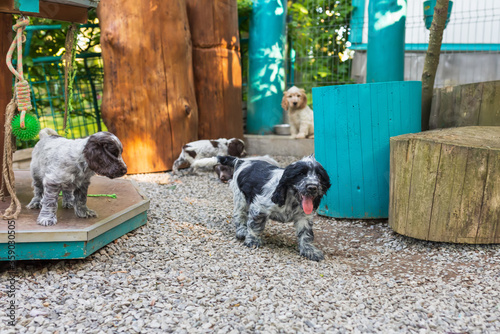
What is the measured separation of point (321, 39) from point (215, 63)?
9.14ft

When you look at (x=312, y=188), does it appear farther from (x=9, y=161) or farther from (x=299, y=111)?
(x=299, y=111)

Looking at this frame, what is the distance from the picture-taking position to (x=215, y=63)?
785 centimetres

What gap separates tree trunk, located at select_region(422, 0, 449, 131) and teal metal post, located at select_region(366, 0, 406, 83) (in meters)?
1.63

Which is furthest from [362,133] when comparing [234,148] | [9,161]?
[9,161]

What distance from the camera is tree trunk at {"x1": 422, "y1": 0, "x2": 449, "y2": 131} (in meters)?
5.41

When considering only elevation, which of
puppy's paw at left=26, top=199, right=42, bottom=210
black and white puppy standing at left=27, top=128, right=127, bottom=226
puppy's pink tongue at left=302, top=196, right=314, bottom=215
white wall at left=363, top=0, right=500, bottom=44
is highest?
white wall at left=363, top=0, right=500, bottom=44

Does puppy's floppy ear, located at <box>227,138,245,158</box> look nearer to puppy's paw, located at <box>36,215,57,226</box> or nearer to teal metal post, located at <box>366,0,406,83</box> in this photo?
teal metal post, located at <box>366,0,406,83</box>

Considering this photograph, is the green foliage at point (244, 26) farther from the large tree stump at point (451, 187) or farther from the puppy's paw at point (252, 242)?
the puppy's paw at point (252, 242)

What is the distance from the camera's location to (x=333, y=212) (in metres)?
4.96

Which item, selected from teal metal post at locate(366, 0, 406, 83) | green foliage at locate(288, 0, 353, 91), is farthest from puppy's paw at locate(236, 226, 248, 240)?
green foliage at locate(288, 0, 353, 91)

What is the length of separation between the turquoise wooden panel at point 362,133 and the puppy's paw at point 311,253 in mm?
1145

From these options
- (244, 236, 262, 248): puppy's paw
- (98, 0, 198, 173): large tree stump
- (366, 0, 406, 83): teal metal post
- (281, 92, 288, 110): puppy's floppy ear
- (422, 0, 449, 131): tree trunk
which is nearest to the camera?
(244, 236, 262, 248): puppy's paw

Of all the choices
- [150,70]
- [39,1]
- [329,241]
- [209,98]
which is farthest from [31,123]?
[209,98]

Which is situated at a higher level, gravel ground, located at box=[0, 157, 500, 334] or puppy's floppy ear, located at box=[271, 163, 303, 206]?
puppy's floppy ear, located at box=[271, 163, 303, 206]
